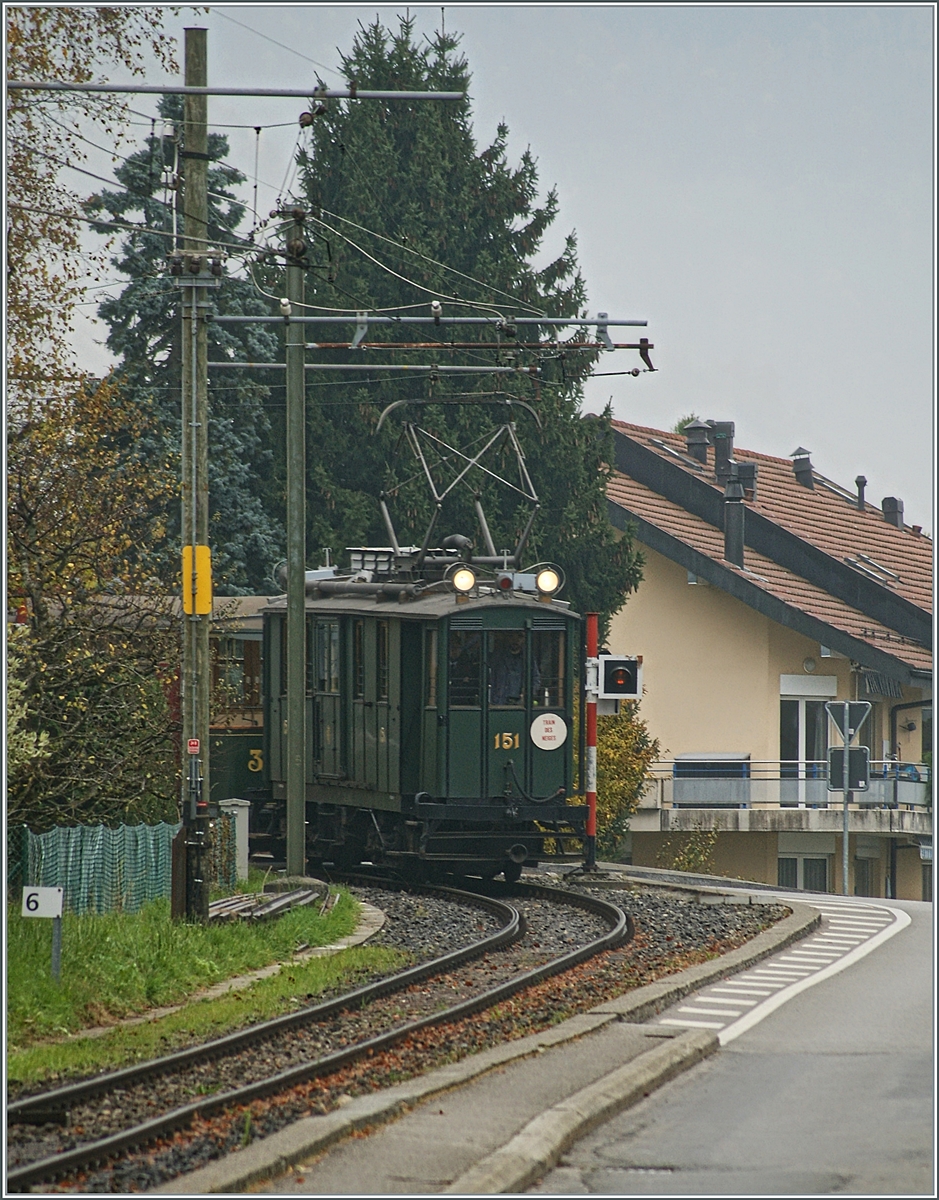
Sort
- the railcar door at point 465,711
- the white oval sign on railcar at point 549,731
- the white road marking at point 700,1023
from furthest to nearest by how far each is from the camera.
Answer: the white oval sign on railcar at point 549,731, the railcar door at point 465,711, the white road marking at point 700,1023

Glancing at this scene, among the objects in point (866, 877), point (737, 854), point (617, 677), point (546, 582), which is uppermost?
point (546, 582)

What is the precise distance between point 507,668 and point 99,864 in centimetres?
577

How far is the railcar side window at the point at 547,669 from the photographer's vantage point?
68.5 ft

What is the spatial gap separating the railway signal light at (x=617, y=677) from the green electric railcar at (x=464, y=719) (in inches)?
15.9

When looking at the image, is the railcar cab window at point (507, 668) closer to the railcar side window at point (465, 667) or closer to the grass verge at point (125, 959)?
the railcar side window at point (465, 667)

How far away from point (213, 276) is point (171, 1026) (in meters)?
6.76

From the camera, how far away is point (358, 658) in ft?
71.4

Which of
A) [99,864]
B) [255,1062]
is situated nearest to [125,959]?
[99,864]

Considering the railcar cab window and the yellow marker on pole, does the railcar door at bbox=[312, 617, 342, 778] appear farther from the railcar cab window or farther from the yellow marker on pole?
the yellow marker on pole

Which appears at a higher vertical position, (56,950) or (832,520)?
(832,520)

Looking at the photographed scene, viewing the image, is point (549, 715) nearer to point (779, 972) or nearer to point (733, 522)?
point (779, 972)

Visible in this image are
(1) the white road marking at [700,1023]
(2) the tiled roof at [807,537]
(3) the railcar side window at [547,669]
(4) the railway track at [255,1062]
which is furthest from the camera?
(2) the tiled roof at [807,537]

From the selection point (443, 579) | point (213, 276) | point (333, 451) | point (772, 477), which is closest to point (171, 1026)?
point (213, 276)

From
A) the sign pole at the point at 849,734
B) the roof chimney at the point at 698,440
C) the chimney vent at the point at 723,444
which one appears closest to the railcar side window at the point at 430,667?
the sign pole at the point at 849,734
